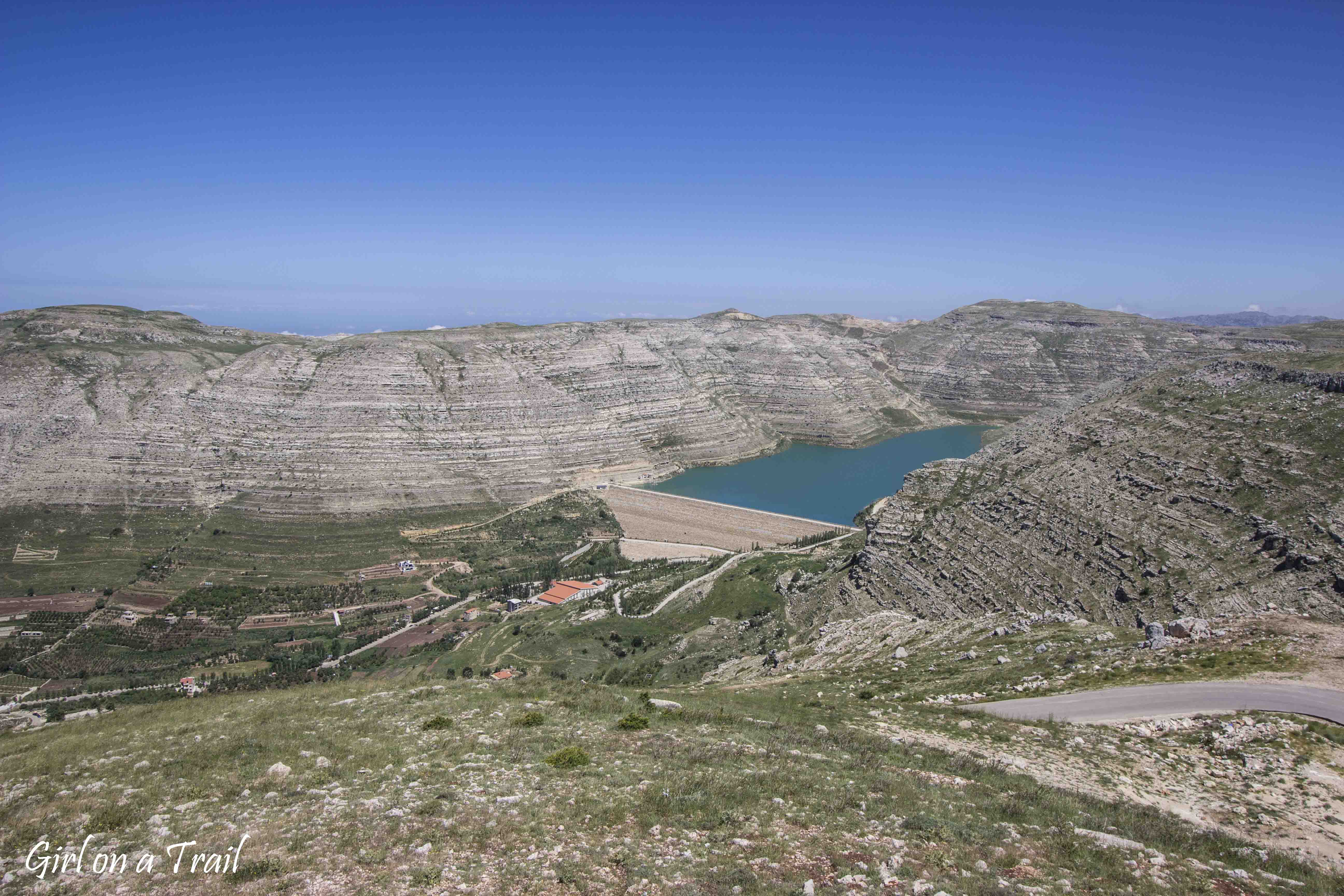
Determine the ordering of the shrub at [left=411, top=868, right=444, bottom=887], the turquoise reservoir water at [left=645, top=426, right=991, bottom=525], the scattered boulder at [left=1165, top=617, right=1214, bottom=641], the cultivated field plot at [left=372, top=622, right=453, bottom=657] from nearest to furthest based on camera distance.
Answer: the shrub at [left=411, top=868, right=444, bottom=887] < the scattered boulder at [left=1165, top=617, right=1214, bottom=641] < the cultivated field plot at [left=372, top=622, right=453, bottom=657] < the turquoise reservoir water at [left=645, top=426, right=991, bottom=525]

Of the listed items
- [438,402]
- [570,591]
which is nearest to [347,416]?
[438,402]

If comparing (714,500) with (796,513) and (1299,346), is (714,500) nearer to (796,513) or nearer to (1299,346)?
(796,513)

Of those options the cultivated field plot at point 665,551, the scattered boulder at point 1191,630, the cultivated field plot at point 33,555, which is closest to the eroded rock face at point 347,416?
the cultivated field plot at point 33,555

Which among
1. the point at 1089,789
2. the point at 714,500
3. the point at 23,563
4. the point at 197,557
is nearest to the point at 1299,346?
the point at 714,500

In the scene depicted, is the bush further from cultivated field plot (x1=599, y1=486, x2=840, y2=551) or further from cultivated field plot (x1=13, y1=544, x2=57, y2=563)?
cultivated field plot (x1=13, y1=544, x2=57, y2=563)

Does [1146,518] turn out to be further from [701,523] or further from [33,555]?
[33,555]

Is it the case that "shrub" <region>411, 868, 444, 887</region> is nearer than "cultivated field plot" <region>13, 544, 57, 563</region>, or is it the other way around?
"shrub" <region>411, 868, 444, 887</region>

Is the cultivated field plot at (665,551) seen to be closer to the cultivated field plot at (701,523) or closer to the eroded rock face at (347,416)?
the cultivated field plot at (701,523)

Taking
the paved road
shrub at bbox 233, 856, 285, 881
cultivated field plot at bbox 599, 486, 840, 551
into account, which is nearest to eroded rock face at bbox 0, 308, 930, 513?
cultivated field plot at bbox 599, 486, 840, 551
